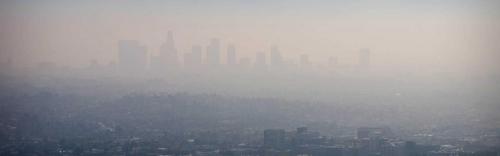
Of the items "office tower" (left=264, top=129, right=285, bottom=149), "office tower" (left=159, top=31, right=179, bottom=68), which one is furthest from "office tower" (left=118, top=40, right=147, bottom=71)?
"office tower" (left=264, top=129, right=285, bottom=149)

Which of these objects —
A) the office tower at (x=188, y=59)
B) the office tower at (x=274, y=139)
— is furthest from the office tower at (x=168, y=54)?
the office tower at (x=274, y=139)

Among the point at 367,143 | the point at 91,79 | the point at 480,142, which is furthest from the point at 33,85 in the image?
the point at 480,142

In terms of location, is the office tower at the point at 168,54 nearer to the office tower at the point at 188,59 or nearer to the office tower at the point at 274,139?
the office tower at the point at 188,59

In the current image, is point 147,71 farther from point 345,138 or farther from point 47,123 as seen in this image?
point 345,138

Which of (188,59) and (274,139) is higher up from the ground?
(188,59)

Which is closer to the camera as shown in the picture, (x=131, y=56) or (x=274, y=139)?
(x=274, y=139)

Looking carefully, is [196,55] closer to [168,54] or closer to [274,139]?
[168,54]

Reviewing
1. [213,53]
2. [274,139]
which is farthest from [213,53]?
[274,139]
